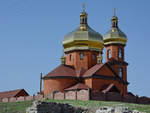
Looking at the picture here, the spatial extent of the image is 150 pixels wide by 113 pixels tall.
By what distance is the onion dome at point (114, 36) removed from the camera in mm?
45375

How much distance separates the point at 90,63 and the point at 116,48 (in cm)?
440

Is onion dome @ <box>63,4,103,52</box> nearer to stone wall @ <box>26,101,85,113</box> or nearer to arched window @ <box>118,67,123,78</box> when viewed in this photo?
arched window @ <box>118,67,123,78</box>

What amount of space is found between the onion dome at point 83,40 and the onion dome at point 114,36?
8.92 feet

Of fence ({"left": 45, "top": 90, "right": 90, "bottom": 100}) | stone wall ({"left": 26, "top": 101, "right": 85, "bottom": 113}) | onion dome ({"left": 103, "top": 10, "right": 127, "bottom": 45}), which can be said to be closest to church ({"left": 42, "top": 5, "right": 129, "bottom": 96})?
onion dome ({"left": 103, "top": 10, "right": 127, "bottom": 45})

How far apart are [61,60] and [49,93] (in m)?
5.15

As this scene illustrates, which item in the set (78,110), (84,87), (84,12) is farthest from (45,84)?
(78,110)

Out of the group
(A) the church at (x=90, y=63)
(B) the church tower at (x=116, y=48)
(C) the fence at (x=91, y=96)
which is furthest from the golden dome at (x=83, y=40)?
(C) the fence at (x=91, y=96)

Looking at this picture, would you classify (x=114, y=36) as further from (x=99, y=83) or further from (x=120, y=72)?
(x=99, y=83)

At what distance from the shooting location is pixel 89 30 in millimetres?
43062

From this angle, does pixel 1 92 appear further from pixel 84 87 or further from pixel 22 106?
pixel 22 106

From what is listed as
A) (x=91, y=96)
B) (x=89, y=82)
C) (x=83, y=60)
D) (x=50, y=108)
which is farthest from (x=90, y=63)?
(x=50, y=108)

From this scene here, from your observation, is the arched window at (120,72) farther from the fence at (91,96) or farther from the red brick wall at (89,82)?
the fence at (91,96)

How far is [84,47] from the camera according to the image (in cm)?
4231

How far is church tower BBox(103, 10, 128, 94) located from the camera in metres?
44.3
